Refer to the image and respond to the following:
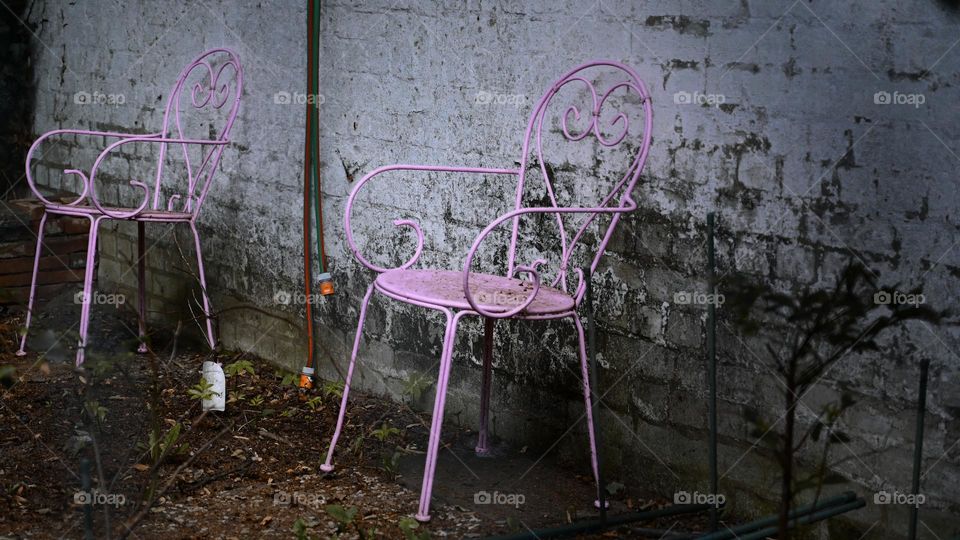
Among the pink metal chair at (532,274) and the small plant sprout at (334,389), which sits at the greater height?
the pink metal chair at (532,274)

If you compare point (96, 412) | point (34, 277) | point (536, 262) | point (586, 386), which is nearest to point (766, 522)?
point (586, 386)

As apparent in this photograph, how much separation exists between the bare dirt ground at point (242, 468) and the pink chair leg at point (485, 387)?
2.8 inches

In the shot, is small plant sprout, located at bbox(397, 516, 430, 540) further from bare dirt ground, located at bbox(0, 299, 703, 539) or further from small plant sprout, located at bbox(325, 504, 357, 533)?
small plant sprout, located at bbox(325, 504, 357, 533)

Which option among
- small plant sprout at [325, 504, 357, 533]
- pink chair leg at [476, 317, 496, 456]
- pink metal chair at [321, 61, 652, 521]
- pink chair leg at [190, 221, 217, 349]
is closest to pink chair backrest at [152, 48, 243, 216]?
pink chair leg at [190, 221, 217, 349]

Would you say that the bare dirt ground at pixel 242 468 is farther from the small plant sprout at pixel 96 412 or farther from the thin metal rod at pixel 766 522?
the thin metal rod at pixel 766 522

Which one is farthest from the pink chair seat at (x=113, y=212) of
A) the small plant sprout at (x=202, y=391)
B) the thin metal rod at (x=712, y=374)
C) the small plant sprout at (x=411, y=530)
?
the thin metal rod at (x=712, y=374)

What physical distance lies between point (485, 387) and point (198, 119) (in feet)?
7.17

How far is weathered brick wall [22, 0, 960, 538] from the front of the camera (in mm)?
2516

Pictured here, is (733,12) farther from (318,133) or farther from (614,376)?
(318,133)

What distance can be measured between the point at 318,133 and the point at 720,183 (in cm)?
176

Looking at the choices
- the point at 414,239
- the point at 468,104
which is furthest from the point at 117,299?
the point at 468,104

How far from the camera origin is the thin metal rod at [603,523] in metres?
2.83

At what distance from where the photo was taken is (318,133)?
4117 millimetres

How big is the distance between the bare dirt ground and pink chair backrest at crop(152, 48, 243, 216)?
2.77 ft
